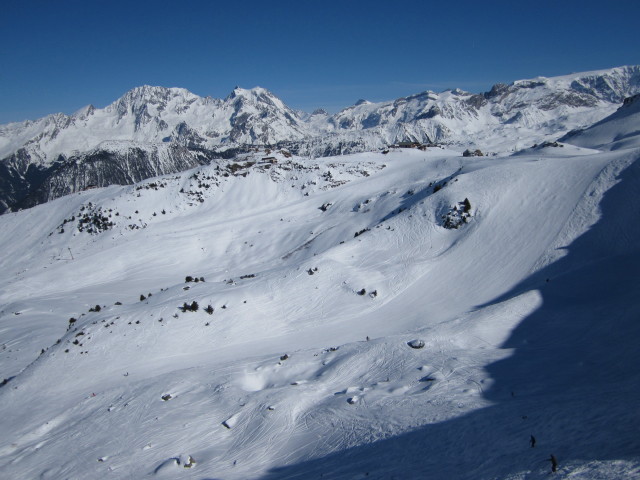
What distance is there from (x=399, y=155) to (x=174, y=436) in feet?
319

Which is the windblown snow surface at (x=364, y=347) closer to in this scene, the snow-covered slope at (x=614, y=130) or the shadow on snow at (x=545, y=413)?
the shadow on snow at (x=545, y=413)

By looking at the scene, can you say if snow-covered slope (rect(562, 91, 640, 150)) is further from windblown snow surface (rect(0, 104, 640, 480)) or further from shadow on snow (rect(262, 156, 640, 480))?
shadow on snow (rect(262, 156, 640, 480))

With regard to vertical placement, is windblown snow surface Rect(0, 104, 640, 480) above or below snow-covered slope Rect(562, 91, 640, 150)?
below

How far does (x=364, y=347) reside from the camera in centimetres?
1794

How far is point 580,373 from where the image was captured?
12.2 meters

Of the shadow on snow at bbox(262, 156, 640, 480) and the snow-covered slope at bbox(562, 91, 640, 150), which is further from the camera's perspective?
the snow-covered slope at bbox(562, 91, 640, 150)

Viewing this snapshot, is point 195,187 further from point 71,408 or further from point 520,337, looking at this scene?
point 520,337

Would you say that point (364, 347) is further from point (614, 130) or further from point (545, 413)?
point (614, 130)

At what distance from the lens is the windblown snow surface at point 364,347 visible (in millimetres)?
10062

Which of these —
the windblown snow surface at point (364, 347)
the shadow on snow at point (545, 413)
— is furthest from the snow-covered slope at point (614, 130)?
the shadow on snow at point (545, 413)

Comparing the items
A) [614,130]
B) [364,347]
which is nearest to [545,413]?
[364,347]

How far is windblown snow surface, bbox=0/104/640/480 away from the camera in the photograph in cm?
1006

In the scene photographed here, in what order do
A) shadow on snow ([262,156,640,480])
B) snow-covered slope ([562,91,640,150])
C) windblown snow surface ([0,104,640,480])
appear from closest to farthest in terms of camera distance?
shadow on snow ([262,156,640,480]), windblown snow surface ([0,104,640,480]), snow-covered slope ([562,91,640,150])

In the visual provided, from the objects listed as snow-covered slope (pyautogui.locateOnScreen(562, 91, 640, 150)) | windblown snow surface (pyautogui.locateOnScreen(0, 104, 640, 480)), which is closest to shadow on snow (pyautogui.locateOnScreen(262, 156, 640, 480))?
windblown snow surface (pyautogui.locateOnScreen(0, 104, 640, 480))
